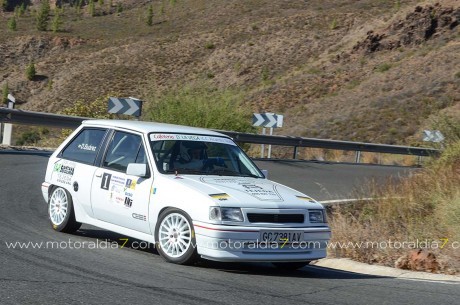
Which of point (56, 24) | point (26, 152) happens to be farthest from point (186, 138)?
point (56, 24)

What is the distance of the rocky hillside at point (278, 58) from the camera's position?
157ft

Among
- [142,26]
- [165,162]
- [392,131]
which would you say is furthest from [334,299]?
[142,26]

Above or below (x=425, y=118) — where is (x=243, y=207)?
below

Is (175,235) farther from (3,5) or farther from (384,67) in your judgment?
(3,5)

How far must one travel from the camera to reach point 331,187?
61.9 ft

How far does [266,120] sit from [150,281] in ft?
69.9

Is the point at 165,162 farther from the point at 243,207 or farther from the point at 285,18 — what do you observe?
the point at 285,18

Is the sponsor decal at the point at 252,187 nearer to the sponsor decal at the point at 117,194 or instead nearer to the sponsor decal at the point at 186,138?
the sponsor decal at the point at 186,138

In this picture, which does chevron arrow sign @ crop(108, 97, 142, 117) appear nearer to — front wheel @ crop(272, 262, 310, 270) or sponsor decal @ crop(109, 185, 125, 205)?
sponsor decal @ crop(109, 185, 125, 205)

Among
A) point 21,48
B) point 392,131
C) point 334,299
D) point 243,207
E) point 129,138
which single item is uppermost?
point 21,48

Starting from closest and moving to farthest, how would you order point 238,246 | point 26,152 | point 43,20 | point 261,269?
point 238,246
point 261,269
point 26,152
point 43,20

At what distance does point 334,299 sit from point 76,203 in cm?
375

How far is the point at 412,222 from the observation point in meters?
12.0

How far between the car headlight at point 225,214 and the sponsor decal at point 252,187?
342 millimetres
